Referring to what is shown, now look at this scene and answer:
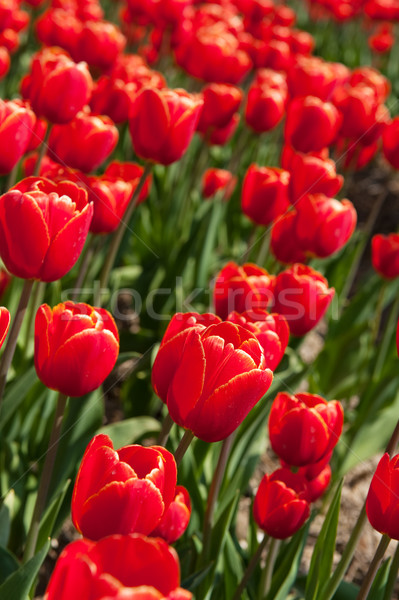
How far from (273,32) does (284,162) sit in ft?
6.26

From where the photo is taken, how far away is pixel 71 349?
1.11 metres

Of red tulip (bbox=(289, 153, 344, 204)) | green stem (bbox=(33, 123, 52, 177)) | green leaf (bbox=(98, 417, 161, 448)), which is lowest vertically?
green leaf (bbox=(98, 417, 161, 448))

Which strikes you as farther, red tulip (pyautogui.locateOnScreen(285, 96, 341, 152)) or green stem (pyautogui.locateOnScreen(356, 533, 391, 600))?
red tulip (pyautogui.locateOnScreen(285, 96, 341, 152))

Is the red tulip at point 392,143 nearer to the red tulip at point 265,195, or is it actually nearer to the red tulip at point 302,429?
the red tulip at point 265,195

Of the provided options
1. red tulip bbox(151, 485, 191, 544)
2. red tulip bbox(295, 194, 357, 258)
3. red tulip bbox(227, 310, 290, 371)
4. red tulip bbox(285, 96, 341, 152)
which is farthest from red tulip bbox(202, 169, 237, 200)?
red tulip bbox(151, 485, 191, 544)

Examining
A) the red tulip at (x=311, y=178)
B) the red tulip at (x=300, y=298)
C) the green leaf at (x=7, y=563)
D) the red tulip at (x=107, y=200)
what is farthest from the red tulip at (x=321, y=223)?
the green leaf at (x=7, y=563)

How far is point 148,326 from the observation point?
8.23 feet

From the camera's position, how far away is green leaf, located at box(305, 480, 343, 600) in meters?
1.32

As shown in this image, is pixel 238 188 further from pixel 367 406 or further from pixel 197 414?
pixel 197 414

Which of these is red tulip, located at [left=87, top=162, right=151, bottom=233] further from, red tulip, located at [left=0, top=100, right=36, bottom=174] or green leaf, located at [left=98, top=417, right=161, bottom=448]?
green leaf, located at [left=98, top=417, right=161, bottom=448]

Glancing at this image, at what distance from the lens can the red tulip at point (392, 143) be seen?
8.21 ft

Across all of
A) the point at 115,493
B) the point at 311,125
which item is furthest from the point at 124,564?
the point at 311,125

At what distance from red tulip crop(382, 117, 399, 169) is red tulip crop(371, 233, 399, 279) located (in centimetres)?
34

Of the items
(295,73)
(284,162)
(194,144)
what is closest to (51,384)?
(284,162)
